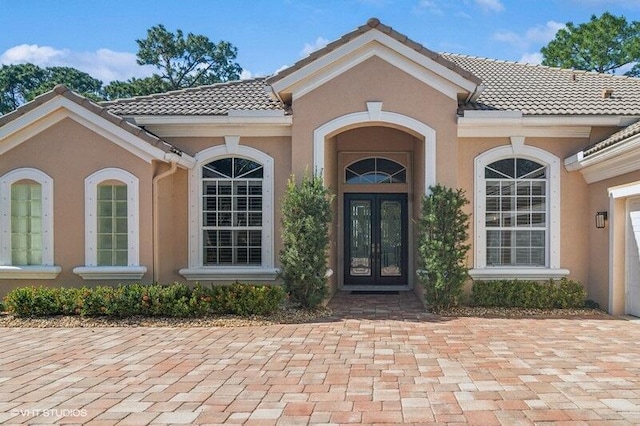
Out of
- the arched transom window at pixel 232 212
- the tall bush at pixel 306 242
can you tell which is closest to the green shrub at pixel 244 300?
the tall bush at pixel 306 242

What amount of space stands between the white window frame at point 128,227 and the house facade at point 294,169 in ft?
0.09

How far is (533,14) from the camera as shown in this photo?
16141 mm

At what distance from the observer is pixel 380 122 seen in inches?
464

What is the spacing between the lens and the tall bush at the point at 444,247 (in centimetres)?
1095

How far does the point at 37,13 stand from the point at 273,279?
8.56m

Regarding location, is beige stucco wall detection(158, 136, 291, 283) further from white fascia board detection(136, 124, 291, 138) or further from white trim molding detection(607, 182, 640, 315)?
white trim molding detection(607, 182, 640, 315)

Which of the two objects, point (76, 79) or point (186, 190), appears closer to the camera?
point (186, 190)

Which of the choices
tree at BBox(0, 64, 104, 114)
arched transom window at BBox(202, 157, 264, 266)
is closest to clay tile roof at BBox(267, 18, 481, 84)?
arched transom window at BBox(202, 157, 264, 266)

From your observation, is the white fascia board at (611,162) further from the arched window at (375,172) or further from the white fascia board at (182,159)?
the white fascia board at (182,159)

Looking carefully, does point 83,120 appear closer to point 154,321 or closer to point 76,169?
point 76,169

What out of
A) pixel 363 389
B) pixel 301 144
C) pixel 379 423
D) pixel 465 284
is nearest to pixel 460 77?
pixel 301 144

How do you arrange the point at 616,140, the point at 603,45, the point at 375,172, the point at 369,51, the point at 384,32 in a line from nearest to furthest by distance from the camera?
the point at 616,140, the point at 384,32, the point at 369,51, the point at 375,172, the point at 603,45

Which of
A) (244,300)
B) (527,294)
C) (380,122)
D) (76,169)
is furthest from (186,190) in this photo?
(527,294)

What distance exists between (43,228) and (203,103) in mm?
4665
